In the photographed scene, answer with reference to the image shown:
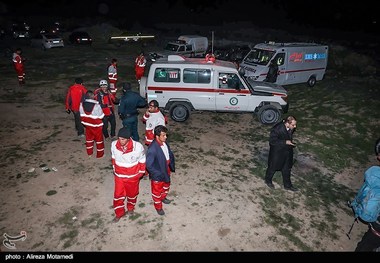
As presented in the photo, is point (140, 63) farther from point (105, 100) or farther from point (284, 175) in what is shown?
point (284, 175)

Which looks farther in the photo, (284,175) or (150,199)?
(284,175)

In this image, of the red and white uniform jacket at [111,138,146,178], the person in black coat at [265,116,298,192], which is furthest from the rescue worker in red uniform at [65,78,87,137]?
the person in black coat at [265,116,298,192]

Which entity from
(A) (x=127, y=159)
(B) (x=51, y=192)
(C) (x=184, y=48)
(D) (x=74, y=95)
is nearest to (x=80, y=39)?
(C) (x=184, y=48)

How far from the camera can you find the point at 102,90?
7523 mm

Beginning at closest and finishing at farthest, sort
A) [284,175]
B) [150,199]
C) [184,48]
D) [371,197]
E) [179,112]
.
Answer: [371,197]
[150,199]
[284,175]
[179,112]
[184,48]

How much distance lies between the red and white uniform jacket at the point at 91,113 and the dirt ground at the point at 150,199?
1147 mm

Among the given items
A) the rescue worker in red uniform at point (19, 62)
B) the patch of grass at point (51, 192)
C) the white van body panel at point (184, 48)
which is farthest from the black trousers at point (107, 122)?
the white van body panel at point (184, 48)

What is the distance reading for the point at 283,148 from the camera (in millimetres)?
6242

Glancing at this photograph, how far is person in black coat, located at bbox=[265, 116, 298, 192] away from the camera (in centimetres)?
611

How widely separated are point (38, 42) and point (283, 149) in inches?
1022

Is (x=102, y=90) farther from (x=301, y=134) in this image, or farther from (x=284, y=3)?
(x=284, y=3)

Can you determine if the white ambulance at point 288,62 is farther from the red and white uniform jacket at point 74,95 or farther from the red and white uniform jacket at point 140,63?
the red and white uniform jacket at point 74,95

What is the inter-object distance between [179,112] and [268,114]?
3.29 m

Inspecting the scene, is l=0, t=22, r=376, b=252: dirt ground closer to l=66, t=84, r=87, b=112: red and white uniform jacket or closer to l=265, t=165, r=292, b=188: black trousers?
l=265, t=165, r=292, b=188: black trousers
